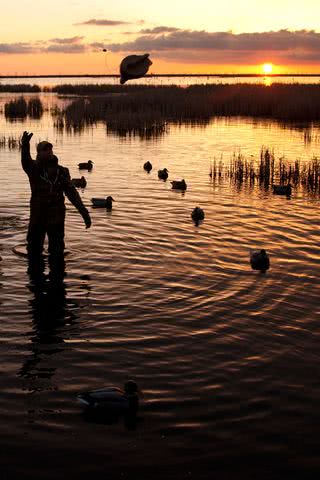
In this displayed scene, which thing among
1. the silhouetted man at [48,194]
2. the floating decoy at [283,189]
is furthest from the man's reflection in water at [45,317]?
the floating decoy at [283,189]

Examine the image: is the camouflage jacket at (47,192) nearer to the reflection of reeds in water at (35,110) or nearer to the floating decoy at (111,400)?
the floating decoy at (111,400)

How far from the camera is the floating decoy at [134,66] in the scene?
10203mm

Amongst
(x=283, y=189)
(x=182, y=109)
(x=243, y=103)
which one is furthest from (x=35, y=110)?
(x=283, y=189)

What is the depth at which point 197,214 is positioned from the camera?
1548 centimetres

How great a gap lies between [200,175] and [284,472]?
62.0 ft

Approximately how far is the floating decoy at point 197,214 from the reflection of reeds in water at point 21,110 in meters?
35.8

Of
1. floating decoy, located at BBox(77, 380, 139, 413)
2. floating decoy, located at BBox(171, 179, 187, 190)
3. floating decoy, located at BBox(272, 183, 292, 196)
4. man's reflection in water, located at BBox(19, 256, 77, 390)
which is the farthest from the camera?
floating decoy, located at BBox(171, 179, 187, 190)

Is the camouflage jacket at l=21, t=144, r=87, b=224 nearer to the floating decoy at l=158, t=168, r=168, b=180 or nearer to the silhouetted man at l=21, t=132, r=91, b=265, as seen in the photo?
the silhouetted man at l=21, t=132, r=91, b=265

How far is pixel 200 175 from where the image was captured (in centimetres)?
2381

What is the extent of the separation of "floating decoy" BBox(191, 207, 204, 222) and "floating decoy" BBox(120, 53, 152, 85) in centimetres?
565

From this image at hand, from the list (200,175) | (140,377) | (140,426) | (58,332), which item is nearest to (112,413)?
(140,426)

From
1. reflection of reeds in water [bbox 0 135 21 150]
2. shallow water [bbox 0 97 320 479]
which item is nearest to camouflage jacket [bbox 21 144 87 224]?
shallow water [bbox 0 97 320 479]

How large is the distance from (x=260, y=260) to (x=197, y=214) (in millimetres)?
4360

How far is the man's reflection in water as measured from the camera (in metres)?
7.44
